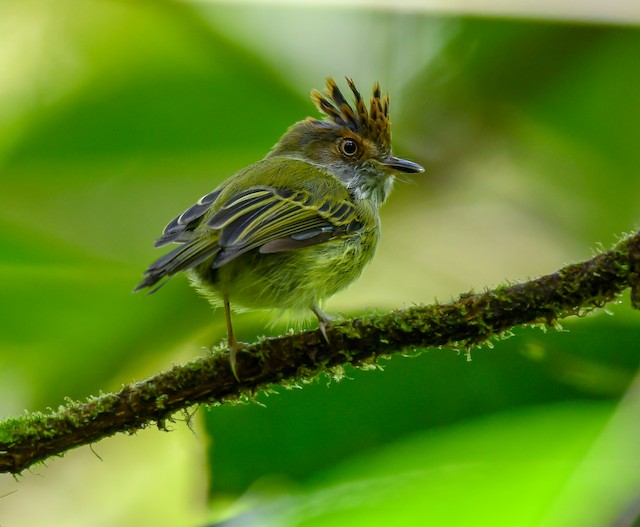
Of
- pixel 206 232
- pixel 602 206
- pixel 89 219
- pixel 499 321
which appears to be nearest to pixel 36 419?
pixel 206 232

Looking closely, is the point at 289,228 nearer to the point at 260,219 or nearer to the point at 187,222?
the point at 260,219

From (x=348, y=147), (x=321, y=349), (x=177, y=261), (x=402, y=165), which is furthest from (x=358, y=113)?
(x=321, y=349)

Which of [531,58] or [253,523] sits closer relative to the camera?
[253,523]

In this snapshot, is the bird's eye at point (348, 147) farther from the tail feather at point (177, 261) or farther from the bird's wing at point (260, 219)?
the tail feather at point (177, 261)

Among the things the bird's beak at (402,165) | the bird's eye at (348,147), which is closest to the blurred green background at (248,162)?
the bird's beak at (402,165)

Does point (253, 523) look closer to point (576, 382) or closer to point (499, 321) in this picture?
point (576, 382)

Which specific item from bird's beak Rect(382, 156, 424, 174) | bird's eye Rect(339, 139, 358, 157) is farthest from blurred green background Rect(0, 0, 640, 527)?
bird's eye Rect(339, 139, 358, 157)
